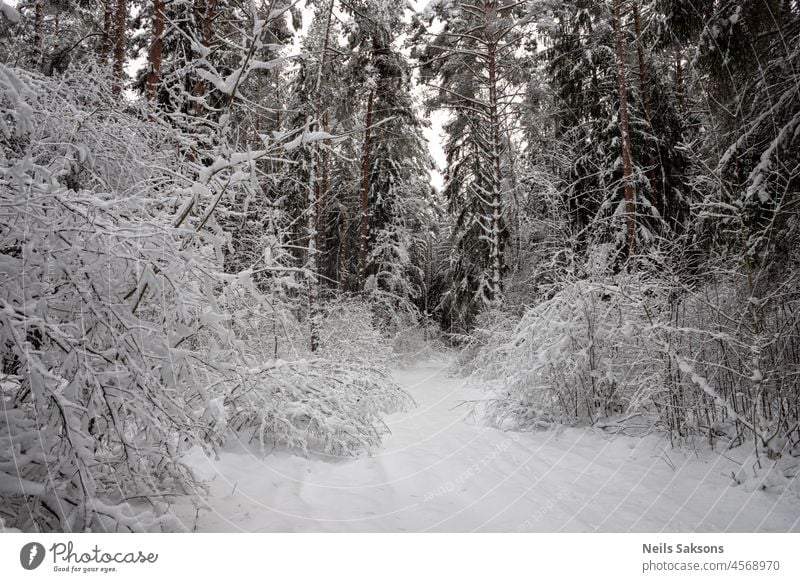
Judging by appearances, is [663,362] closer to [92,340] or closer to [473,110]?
[92,340]

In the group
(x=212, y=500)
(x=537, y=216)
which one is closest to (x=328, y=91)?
(x=537, y=216)

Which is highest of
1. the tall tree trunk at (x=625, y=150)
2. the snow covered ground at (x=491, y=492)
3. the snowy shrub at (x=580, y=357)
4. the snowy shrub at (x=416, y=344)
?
the tall tree trunk at (x=625, y=150)

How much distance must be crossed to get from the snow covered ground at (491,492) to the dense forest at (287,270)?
289 millimetres

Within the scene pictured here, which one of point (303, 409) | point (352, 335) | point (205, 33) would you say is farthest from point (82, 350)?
point (352, 335)

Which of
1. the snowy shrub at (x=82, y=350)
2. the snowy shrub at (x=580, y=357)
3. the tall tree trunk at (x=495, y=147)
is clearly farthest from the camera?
the tall tree trunk at (x=495, y=147)

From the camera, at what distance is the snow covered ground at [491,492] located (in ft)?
7.80

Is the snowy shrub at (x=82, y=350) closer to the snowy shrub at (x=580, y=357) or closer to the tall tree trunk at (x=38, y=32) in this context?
the snowy shrub at (x=580, y=357)

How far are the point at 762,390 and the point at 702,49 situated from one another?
11.7 feet

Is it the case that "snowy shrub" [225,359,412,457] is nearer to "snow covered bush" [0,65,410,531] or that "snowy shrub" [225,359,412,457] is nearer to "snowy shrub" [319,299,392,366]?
"snow covered bush" [0,65,410,531]

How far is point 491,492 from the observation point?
114 inches

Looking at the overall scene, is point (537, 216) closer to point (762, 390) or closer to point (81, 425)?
point (762, 390)

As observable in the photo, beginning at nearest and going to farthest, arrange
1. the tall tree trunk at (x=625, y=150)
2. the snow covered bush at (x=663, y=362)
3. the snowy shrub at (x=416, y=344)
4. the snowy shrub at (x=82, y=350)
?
the snowy shrub at (x=82, y=350) → the snow covered bush at (x=663, y=362) → the tall tree trunk at (x=625, y=150) → the snowy shrub at (x=416, y=344)

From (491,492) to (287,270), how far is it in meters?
2.09

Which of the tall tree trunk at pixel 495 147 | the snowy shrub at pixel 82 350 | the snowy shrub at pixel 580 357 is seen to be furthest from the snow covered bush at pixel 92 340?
the tall tree trunk at pixel 495 147
